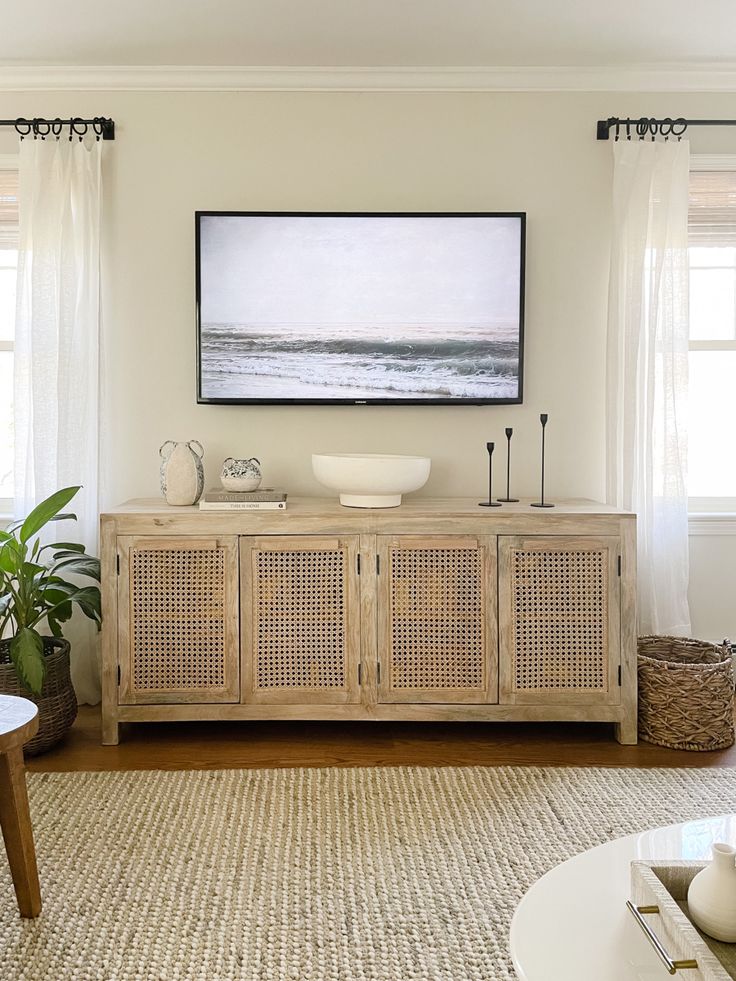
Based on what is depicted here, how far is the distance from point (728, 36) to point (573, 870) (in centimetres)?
311

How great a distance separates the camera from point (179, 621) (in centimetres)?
288

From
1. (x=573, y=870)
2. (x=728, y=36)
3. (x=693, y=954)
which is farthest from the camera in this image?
(x=728, y=36)

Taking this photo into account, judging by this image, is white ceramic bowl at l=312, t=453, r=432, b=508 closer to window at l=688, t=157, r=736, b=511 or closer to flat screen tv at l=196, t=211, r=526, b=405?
flat screen tv at l=196, t=211, r=526, b=405

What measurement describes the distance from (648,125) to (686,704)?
7.41 ft

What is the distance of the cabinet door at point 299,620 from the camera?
288 centimetres

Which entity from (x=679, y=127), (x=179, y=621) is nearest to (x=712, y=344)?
(x=679, y=127)

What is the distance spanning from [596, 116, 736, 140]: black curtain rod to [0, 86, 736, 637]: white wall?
5 cm

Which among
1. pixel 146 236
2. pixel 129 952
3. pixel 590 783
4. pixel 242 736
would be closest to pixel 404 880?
pixel 129 952

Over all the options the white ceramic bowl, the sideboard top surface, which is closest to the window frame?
the sideboard top surface

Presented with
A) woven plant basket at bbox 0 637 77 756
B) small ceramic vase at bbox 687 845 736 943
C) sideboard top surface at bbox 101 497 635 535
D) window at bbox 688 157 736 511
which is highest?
window at bbox 688 157 736 511

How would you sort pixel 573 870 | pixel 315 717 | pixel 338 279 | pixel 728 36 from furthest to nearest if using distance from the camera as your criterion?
pixel 338 279, pixel 728 36, pixel 315 717, pixel 573 870

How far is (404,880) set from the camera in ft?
6.52

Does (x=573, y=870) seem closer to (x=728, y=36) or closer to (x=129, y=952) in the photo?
(x=129, y=952)

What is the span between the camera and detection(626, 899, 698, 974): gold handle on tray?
3.06 feet
